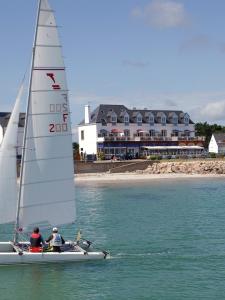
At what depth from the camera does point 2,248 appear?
2803cm

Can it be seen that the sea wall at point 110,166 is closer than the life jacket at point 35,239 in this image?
No

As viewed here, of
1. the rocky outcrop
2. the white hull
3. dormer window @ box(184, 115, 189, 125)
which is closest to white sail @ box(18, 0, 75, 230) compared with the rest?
the white hull

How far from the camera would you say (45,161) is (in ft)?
88.6

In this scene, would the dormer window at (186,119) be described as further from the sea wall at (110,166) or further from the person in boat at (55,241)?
the person in boat at (55,241)

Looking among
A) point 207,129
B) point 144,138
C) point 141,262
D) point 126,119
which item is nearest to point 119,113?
point 126,119

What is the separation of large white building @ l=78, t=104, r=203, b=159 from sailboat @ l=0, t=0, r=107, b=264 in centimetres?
8968

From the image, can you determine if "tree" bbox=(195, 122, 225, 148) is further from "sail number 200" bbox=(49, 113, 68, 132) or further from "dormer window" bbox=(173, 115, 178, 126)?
→ "sail number 200" bbox=(49, 113, 68, 132)

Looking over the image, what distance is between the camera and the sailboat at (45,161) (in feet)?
84.8

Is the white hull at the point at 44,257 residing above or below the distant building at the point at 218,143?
below

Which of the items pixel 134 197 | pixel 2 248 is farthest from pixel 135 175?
pixel 2 248

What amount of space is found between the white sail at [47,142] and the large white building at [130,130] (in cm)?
8968

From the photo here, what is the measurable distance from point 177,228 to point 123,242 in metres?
7.01

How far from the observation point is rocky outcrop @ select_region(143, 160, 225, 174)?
104000 millimetres

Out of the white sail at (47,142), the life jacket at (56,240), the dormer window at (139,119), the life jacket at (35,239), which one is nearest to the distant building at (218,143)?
the dormer window at (139,119)
